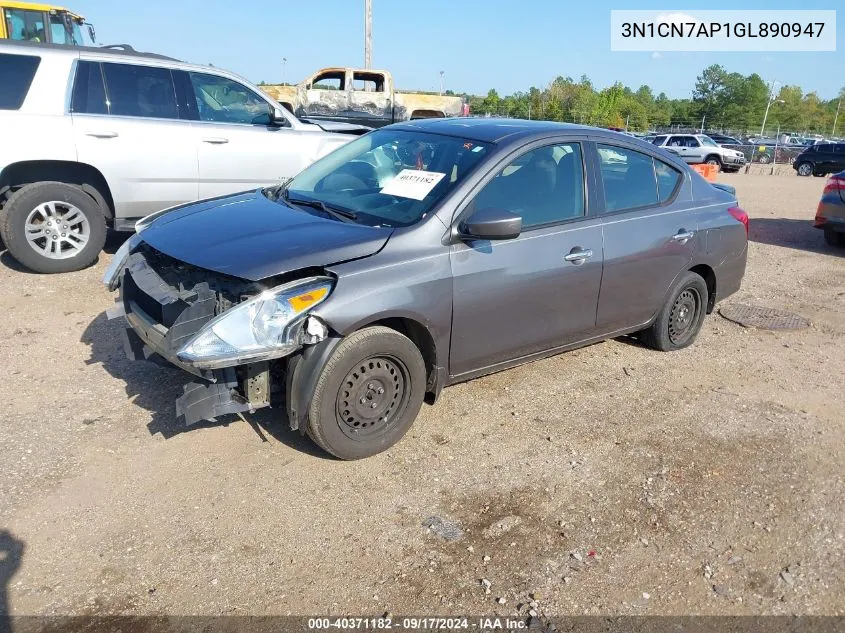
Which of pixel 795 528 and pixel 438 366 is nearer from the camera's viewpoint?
pixel 795 528

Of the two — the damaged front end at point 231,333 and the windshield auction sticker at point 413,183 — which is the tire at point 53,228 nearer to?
the damaged front end at point 231,333

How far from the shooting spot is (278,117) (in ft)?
25.4

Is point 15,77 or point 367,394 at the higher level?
point 15,77

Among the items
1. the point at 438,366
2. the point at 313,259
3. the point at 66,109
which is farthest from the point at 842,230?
the point at 66,109

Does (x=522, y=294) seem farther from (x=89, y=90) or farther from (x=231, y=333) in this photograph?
(x=89, y=90)

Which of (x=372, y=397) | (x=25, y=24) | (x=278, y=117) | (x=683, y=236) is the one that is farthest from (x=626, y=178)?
(x=25, y=24)

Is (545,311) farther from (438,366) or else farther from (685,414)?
(685,414)

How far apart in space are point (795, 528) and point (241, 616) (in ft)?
8.53

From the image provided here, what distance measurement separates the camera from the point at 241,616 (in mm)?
2607

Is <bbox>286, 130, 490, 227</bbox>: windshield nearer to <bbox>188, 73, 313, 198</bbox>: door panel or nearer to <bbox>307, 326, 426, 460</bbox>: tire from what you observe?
<bbox>307, 326, 426, 460</bbox>: tire

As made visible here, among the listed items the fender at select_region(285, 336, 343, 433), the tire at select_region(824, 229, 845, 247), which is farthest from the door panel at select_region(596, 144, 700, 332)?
the tire at select_region(824, 229, 845, 247)

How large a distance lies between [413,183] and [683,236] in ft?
7.24

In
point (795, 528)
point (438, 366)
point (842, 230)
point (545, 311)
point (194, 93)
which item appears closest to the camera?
point (795, 528)

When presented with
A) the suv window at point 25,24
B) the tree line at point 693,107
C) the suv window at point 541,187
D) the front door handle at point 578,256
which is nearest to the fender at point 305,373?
the suv window at point 541,187
